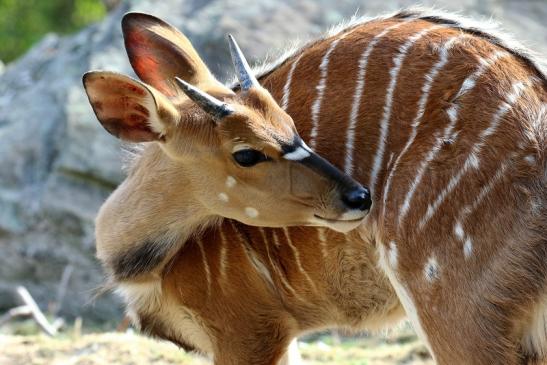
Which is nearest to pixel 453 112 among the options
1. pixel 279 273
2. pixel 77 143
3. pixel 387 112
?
pixel 387 112

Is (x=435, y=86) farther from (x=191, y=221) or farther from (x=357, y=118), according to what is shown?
(x=191, y=221)

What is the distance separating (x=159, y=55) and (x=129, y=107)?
16.3 inches

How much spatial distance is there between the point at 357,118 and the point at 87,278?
4.35 metres

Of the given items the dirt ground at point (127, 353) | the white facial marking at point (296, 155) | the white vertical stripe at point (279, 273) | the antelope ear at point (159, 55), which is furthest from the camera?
the dirt ground at point (127, 353)


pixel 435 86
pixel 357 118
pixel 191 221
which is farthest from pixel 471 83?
pixel 191 221

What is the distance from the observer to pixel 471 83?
3.39 metres

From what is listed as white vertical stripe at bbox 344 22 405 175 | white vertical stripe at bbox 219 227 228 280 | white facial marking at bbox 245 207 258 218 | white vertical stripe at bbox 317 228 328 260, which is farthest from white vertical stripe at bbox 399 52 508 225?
white vertical stripe at bbox 219 227 228 280

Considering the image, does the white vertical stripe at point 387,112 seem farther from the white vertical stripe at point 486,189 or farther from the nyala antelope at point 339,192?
the white vertical stripe at point 486,189

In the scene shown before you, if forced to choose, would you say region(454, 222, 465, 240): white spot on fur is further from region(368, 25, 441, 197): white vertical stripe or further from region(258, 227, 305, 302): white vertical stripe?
region(258, 227, 305, 302): white vertical stripe

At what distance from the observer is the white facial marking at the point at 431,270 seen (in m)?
3.23

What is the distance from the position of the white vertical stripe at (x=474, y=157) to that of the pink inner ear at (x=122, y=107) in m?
1.06

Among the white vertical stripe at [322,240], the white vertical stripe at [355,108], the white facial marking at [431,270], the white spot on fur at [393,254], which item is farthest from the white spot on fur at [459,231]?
the white vertical stripe at [322,240]

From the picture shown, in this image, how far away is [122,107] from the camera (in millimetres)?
3762

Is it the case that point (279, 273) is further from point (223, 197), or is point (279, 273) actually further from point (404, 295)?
point (404, 295)
